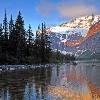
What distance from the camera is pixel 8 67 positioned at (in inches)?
3196

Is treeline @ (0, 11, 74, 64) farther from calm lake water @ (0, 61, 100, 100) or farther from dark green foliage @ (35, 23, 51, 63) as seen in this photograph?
calm lake water @ (0, 61, 100, 100)

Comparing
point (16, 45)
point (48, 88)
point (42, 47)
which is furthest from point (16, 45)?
point (48, 88)

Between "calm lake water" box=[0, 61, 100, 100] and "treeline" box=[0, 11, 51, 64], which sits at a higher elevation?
"treeline" box=[0, 11, 51, 64]

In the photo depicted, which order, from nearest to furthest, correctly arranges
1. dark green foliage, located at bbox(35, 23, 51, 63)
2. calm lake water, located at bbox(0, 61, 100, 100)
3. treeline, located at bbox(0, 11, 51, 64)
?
calm lake water, located at bbox(0, 61, 100, 100) → treeline, located at bbox(0, 11, 51, 64) → dark green foliage, located at bbox(35, 23, 51, 63)

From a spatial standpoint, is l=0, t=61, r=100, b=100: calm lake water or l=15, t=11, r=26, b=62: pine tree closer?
l=0, t=61, r=100, b=100: calm lake water

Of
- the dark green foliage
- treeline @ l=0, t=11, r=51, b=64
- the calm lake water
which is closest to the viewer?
the calm lake water

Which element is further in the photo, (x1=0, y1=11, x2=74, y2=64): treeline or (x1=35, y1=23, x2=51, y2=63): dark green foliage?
(x1=35, y1=23, x2=51, y2=63): dark green foliage

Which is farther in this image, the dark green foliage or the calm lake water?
the dark green foliage

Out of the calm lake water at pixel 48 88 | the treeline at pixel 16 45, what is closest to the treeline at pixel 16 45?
the treeline at pixel 16 45

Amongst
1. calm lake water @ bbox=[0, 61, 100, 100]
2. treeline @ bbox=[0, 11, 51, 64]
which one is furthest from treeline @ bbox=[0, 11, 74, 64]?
calm lake water @ bbox=[0, 61, 100, 100]

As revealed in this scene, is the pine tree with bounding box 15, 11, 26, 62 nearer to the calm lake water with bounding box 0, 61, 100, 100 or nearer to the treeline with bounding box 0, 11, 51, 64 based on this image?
the treeline with bounding box 0, 11, 51, 64

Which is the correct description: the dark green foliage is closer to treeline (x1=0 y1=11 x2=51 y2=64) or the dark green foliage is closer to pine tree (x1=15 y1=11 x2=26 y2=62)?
treeline (x1=0 y1=11 x2=51 y2=64)

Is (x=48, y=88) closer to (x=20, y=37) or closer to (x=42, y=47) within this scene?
(x=20, y=37)

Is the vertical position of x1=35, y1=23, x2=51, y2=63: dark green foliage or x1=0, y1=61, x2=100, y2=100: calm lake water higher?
x1=35, y1=23, x2=51, y2=63: dark green foliage
